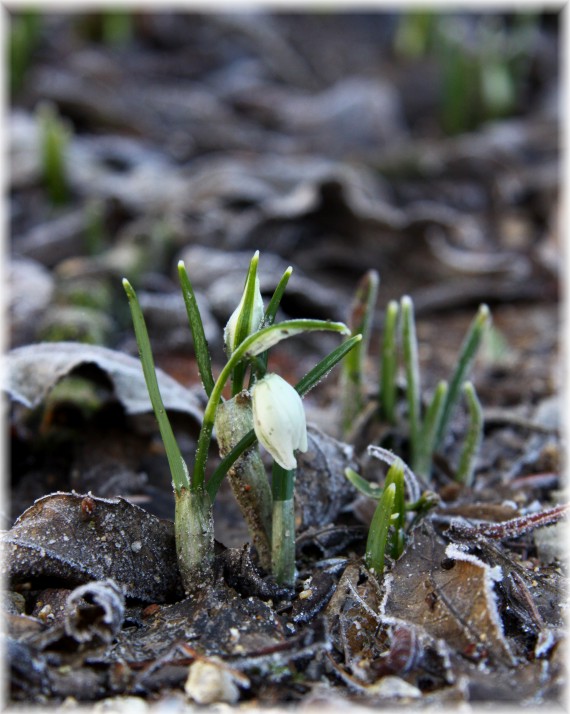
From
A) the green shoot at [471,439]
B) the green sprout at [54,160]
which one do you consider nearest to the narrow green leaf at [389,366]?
the green shoot at [471,439]

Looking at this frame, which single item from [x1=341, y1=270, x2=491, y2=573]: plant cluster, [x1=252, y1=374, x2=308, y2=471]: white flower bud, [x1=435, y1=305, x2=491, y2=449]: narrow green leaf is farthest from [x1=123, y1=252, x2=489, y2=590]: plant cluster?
[x1=435, y1=305, x2=491, y2=449]: narrow green leaf

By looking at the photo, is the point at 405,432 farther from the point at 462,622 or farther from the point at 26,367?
the point at 26,367

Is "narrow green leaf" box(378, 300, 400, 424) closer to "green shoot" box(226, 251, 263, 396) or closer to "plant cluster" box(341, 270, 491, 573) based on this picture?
"plant cluster" box(341, 270, 491, 573)

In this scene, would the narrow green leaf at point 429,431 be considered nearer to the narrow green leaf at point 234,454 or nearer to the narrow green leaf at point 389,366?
the narrow green leaf at point 389,366

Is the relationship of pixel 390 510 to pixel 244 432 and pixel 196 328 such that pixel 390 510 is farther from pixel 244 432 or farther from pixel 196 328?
pixel 196 328

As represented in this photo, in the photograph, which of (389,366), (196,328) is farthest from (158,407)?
(389,366)

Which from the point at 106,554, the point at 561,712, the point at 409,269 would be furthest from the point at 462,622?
the point at 409,269
